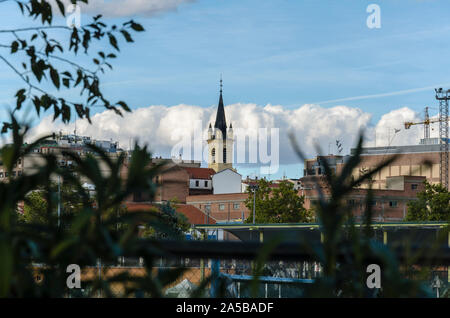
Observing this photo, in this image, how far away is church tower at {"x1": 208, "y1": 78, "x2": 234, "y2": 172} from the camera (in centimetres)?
17825

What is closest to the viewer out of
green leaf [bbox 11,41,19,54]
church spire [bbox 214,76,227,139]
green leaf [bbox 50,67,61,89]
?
green leaf [bbox 50,67,61,89]

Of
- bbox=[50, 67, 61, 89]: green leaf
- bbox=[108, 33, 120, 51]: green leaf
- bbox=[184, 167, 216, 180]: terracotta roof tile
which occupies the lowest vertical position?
bbox=[50, 67, 61, 89]: green leaf

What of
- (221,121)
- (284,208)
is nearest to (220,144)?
(221,121)

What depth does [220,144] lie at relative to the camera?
179 metres

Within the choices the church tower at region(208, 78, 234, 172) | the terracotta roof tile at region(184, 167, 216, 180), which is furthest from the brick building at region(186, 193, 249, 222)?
the church tower at region(208, 78, 234, 172)

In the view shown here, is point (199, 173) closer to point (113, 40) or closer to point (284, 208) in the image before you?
point (284, 208)

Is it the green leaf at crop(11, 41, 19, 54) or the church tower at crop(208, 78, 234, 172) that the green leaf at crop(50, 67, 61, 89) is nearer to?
the green leaf at crop(11, 41, 19, 54)

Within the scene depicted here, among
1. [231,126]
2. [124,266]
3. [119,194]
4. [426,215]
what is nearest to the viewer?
[119,194]

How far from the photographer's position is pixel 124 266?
2365 mm

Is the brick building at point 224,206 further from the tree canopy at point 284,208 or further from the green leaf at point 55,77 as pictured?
the green leaf at point 55,77
